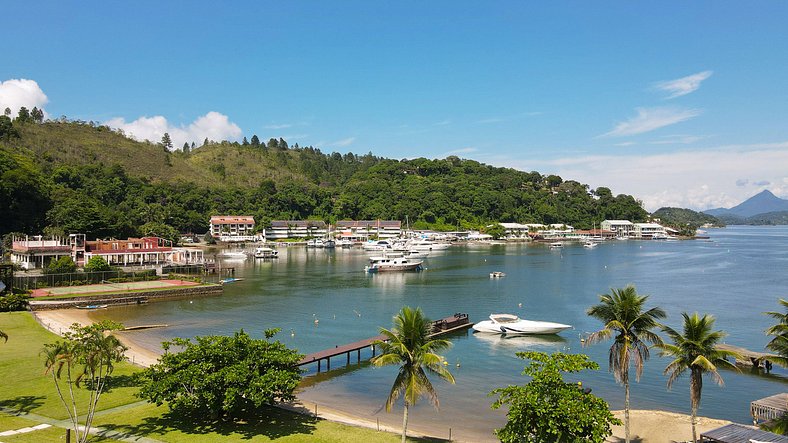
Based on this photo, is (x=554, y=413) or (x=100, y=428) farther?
(x=100, y=428)

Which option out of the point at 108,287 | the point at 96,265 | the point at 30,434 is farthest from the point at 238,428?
the point at 96,265

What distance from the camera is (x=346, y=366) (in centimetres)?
3575

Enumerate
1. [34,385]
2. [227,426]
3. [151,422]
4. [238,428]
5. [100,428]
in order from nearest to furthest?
[100,428] → [238,428] → [227,426] → [151,422] → [34,385]

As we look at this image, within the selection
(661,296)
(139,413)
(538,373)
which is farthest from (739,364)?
(139,413)

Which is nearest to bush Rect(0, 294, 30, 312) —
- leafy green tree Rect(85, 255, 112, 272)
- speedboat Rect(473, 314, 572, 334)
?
leafy green tree Rect(85, 255, 112, 272)

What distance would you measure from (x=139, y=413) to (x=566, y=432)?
1756cm

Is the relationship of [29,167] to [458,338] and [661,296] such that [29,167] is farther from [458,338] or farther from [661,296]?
[661,296]

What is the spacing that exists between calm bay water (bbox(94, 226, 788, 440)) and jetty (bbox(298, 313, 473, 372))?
3.15 feet

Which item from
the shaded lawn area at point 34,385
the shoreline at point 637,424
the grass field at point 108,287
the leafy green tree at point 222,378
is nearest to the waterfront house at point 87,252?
the grass field at point 108,287

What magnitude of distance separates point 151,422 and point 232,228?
152 m

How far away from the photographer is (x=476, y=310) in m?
55.9

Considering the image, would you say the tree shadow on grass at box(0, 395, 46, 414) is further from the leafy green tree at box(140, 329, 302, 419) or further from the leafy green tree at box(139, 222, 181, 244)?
the leafy green tree at box(139, 222, 181, 244)

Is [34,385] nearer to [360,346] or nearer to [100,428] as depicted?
[100,428]

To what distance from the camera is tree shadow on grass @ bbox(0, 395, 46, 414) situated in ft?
72.2
